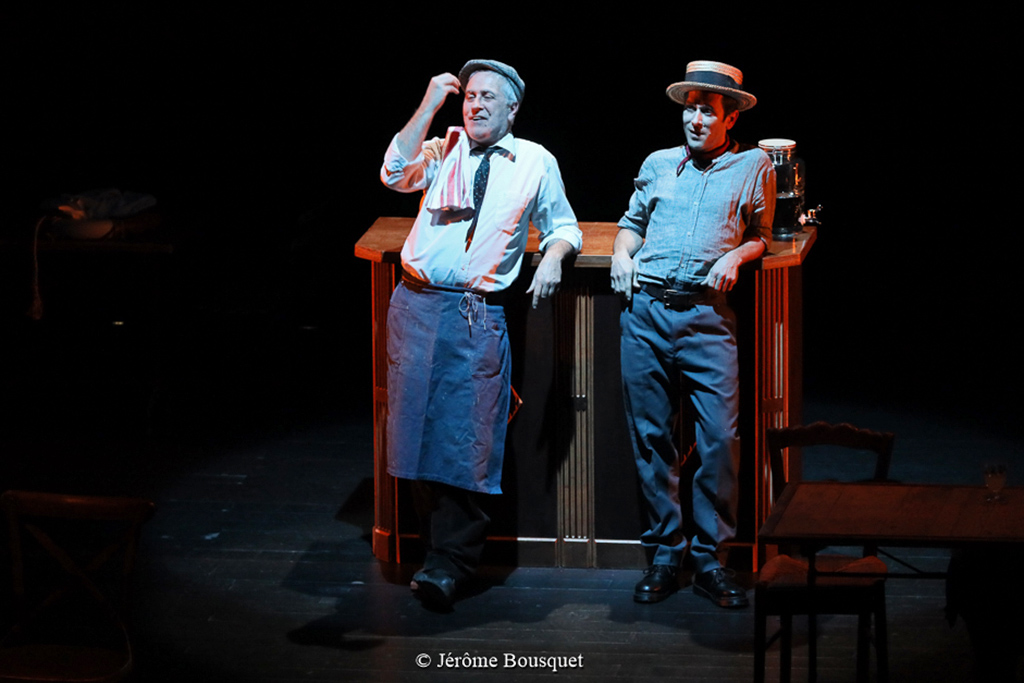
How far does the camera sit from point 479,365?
5.03 m

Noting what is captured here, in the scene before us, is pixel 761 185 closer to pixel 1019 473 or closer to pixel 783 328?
pixel 783 328

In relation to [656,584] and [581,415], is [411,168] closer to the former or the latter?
[581,415]

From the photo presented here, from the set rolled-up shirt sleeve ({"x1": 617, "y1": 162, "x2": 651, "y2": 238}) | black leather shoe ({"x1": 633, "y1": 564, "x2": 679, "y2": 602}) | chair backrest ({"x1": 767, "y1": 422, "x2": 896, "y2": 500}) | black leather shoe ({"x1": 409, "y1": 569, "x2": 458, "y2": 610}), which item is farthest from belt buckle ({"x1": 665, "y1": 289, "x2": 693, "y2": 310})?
black leather shoe ({"x1": 409, "y1": 569, "x2": 458, "y2": 610})

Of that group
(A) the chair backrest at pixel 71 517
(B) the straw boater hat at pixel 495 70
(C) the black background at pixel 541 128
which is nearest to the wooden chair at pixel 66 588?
(A) the chair backrest at pixel 71 517

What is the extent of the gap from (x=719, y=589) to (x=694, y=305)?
38.4 inches

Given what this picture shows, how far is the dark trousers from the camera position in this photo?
5.18m

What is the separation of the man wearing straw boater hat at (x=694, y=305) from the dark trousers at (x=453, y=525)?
588 millimetres

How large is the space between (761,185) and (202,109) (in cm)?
438

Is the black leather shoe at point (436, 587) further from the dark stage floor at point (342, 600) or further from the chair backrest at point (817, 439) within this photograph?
the chair backrest at point (817, 439)

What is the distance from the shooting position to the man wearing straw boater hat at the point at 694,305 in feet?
16.2

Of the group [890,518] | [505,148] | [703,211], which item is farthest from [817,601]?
[505,148]

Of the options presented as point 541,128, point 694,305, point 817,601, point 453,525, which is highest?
point 541,128

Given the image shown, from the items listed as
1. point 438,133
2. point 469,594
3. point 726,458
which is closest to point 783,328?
point 726,458

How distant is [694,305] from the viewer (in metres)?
4.96
